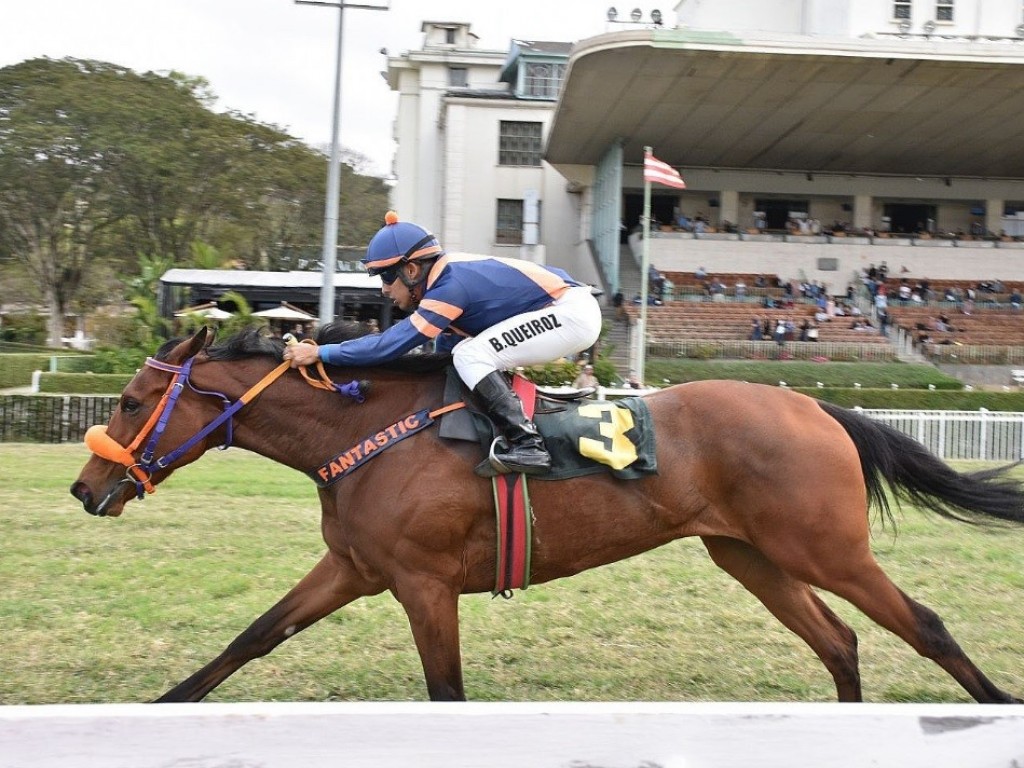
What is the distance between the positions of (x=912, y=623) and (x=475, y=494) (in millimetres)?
1898

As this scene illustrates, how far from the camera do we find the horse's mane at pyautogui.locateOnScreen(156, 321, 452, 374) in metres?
4.43

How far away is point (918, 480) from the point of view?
464 cm

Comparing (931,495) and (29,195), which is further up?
(29,195)

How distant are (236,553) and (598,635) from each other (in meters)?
3.13

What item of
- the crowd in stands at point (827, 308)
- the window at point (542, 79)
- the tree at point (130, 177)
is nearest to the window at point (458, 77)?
the window at point (542, 79)

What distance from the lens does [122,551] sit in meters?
7.34

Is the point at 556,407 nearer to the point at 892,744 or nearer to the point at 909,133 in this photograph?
the point at 892,744

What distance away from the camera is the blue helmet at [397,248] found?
14.0 feet

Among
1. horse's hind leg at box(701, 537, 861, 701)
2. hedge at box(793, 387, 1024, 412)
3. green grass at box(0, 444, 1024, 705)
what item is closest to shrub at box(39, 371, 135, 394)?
green grass at box(0, 444, 1024, 705)

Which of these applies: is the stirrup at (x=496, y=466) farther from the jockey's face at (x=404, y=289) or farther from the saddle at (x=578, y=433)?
the jockey's face at (x=404, y=289)

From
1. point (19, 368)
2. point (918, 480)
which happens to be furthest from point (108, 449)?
point (19, 368)

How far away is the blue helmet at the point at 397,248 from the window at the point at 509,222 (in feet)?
113

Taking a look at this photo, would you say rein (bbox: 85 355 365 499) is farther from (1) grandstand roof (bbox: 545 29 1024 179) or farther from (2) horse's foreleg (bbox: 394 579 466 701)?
(1) grandstand roof (bbox: 545 29 1024 179)

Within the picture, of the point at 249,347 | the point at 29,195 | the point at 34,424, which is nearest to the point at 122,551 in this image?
the point at 249,347
